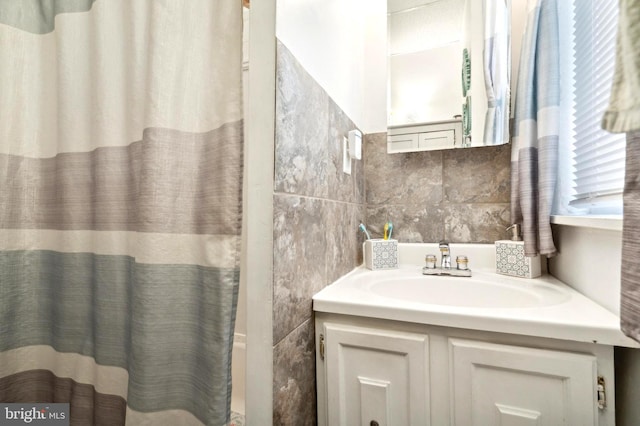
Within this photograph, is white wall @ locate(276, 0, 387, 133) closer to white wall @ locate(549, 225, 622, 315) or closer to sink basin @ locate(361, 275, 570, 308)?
sink basin @ locate(361, 275, 570, 308)

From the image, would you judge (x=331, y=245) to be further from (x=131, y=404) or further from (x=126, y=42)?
(x=126, y=42)

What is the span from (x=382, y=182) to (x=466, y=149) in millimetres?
385

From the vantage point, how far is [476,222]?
3.95ft

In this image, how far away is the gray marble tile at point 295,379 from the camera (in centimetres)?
63

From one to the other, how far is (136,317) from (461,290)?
38.8 inches

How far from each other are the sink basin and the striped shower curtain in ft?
1.93

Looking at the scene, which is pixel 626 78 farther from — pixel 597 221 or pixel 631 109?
pixel 597 221

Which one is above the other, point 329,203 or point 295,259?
point 329,203

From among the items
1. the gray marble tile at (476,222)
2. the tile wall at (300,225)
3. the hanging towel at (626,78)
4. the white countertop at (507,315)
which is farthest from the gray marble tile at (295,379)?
the gray marble tile at (476,222)

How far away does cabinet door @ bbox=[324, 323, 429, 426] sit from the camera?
27.1 inches

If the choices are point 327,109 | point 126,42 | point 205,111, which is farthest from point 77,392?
point 327,109

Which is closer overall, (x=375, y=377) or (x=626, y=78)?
(x=626, y=78)

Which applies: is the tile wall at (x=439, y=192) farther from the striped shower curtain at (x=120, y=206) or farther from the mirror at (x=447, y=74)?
the striped shower curtain at (x=120, y=206)

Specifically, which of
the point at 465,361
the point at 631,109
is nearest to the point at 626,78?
the point at 631,109
